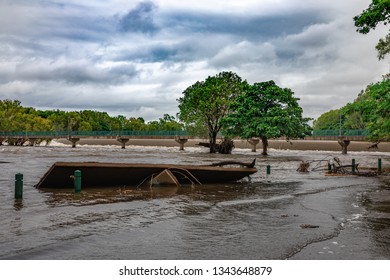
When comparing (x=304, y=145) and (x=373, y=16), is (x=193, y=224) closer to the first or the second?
(x=373, y=16)

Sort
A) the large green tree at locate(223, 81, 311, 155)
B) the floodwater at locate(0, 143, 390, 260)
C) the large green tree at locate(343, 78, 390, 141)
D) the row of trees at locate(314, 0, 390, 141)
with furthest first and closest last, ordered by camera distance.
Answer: the large green tree at locate(223, 81, 311, 155) → the large green tree at locate(343, 78, 390, 141) → the row of trees at locate(314, 0, 390, 141) → the floodwater at locate(0, 143, 390, 260)

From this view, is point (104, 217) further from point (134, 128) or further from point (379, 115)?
point (134, 128)

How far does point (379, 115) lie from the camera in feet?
87.9

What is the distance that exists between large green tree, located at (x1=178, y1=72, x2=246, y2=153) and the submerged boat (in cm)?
3922

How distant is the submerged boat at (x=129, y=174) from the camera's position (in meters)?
17.5

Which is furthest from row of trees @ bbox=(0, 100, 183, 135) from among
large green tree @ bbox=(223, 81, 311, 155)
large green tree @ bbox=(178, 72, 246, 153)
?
large green tree @ bbox=(223, 81, 311, 155)

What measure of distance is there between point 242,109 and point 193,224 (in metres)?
44.0

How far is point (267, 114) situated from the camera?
5162cm

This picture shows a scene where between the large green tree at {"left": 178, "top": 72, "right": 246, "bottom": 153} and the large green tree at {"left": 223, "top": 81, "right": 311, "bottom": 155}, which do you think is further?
the large green tree at {"left": 178, "top": 72, "right": 246, "bottom": 153}

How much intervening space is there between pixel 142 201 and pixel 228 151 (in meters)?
48.0

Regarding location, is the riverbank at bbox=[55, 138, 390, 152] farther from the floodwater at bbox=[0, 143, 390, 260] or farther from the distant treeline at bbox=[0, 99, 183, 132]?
the floodwater at bbox=[0, 143, 390, 260]

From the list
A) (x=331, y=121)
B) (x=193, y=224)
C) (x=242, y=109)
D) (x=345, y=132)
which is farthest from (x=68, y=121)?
(x=193, y=224)

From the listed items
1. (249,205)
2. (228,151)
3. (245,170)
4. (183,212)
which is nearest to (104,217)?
(183,212)

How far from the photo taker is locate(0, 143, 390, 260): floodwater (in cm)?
786
